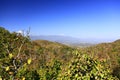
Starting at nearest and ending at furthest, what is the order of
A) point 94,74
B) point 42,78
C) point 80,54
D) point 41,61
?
point 94,74, point 80,54, point 42,78, point 41,61

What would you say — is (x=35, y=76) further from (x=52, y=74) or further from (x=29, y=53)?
(x=29, y=53)

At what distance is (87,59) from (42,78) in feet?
33.4

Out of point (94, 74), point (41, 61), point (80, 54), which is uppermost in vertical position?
point (80, 54)

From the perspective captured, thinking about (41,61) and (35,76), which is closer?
(35,76)

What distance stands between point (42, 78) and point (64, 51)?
21894 mm

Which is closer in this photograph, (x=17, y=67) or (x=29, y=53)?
(x=17, y=67)

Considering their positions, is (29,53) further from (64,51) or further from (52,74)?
(52,74)

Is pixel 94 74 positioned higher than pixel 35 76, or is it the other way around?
A: pixel 94 74


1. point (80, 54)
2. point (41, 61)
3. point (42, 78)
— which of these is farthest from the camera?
point (41, 61)

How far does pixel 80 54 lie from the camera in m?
11.3

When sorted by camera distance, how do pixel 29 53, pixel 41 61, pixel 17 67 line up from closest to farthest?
pixel 17 67
pixel 41 61
pixel 29 53

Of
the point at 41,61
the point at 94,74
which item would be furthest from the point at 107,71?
the point at 41,61

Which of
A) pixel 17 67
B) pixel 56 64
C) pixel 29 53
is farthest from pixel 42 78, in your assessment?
pixel 29 53

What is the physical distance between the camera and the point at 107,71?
10867 mm
